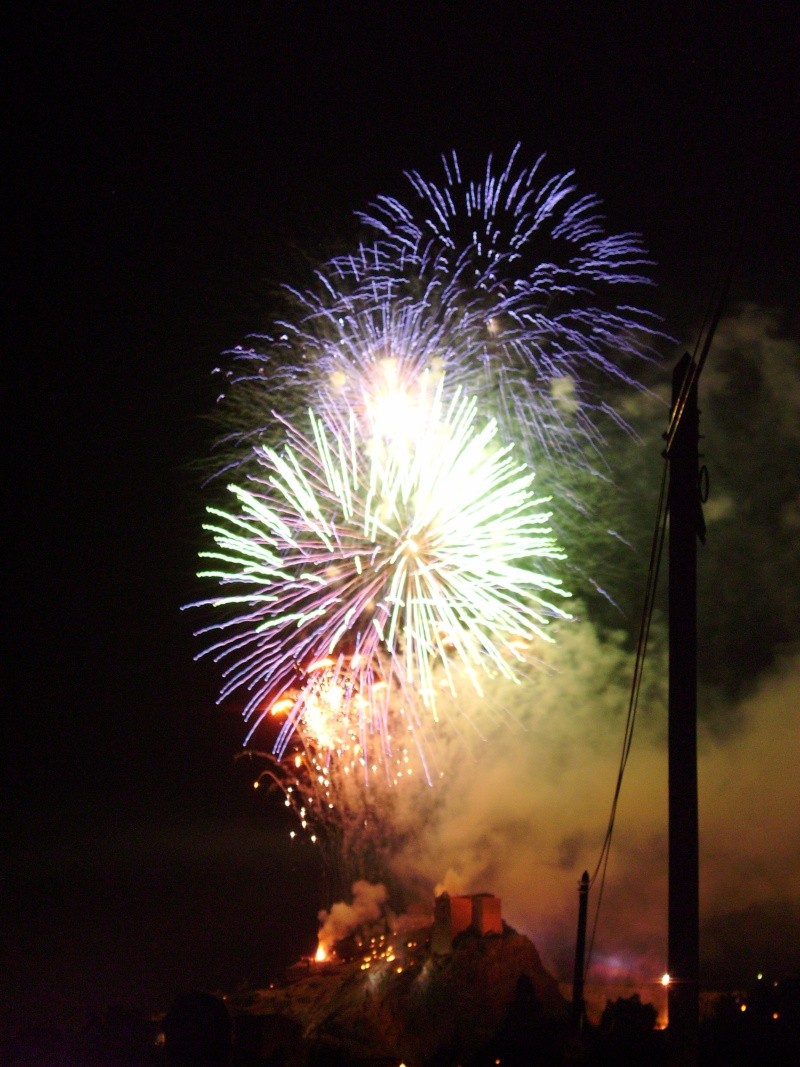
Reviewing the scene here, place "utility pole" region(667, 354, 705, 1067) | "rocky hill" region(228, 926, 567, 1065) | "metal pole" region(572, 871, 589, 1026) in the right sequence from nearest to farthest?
"utility pole" region(667, 354, 705, 1067) < "metal pole" region(572, 871, 589, 1026) < "rocky hill" region(228, 926, 567, 1065)

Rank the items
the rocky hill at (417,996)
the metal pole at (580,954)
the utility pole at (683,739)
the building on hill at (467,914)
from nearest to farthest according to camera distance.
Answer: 1. the utility pole at (683,739)
2. the metal pole at (580,954)
3. the building on hill at (467,914)
4. the rocky hill at (417,996)

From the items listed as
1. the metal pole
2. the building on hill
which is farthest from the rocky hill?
the metal pole

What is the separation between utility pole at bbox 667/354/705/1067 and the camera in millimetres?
9008

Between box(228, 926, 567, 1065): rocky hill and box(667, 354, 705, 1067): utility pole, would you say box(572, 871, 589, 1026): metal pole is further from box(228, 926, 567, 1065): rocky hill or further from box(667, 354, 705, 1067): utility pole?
box(228, 926, 567, 1065): rocky hill

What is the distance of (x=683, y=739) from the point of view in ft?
31.1

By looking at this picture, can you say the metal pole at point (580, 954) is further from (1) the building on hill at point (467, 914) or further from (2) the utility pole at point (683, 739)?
(1) the building on hill at point (467, 914)

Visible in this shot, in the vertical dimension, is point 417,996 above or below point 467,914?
below

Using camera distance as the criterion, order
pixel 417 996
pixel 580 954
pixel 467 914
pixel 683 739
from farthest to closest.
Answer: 1. pixel 417 996
2. pixel 467 914
3. pixel 580 954
4. pixel 683 739

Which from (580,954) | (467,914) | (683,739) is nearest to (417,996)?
(467,914)

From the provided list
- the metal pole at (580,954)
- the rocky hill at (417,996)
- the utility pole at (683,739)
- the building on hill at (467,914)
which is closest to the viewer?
the utility pole at (683,739)

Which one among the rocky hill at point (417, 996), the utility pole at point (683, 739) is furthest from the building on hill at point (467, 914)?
the utility pole at point (683, 739)

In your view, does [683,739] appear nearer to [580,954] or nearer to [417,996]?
[580,954]

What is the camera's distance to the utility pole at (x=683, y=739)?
29.6 ft

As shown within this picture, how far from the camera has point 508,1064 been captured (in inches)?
1361
